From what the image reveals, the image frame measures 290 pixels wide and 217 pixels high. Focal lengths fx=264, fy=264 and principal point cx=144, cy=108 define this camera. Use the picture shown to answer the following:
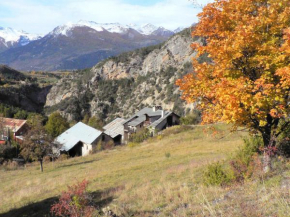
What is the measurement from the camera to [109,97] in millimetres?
128625

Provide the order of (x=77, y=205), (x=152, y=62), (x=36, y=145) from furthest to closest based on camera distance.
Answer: (x=152, y=62), (x=36, y=145), (x=77, y=205)

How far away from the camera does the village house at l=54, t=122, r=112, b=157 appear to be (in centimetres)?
5575

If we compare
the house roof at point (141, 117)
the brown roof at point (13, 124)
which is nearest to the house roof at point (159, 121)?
the house roof at point (141, 117)

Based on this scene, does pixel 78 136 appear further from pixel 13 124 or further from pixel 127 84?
pixel 127 84

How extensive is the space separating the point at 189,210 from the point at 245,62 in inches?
211

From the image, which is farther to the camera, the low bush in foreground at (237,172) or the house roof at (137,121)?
the house roof at (137,121)

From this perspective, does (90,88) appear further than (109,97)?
Yes

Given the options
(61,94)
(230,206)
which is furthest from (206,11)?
(61,94)

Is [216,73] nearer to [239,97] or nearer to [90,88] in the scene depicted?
[239,97]

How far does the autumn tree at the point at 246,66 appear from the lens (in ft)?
27.5

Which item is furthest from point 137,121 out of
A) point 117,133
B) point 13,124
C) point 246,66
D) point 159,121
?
point 246,66

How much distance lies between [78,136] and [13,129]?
1979 cm

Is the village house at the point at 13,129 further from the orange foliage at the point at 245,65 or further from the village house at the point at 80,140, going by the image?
the orange foliage at the point at 245,65

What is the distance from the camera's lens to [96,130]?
59594 mm
